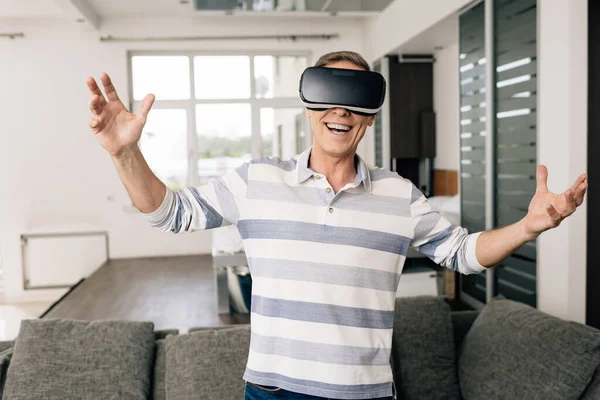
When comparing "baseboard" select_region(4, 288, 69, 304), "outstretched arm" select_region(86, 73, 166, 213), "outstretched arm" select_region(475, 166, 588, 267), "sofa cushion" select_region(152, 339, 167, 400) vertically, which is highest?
"outstretched arm" select_region(86, 73, 166, 213)

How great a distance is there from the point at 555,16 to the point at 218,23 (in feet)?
14.6

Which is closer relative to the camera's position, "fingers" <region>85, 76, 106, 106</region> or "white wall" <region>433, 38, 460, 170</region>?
"fingers" <region>85, 76, 106, 106</region>

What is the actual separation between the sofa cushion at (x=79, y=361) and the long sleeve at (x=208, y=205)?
2.98 ft

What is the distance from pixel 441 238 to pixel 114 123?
719 mm

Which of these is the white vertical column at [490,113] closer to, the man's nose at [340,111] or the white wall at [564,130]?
the white wall at [564,130]

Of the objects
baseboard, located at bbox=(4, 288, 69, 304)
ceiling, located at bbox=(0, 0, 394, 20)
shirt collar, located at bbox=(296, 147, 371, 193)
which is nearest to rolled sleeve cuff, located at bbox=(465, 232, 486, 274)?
shirt collar, located at bbox=(296, 147, 371, 193)

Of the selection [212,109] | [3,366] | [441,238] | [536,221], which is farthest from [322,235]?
[212,109]

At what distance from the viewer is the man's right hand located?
1.12 metres

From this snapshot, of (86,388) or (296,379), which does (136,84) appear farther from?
(296,379)

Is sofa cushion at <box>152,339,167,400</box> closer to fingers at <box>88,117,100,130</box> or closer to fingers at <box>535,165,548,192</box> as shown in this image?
fingers at <box>88,117,100,130</box>

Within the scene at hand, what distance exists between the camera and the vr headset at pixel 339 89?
127cm

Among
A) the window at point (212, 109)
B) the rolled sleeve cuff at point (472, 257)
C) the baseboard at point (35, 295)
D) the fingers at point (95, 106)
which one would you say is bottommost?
the baseboard at point (35, 295)

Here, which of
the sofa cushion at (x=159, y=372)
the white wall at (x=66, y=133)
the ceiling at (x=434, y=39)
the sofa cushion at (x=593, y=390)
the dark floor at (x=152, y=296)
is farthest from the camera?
the white wall at (x=66, y=133)

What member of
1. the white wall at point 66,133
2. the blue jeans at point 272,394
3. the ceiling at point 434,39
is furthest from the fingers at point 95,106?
the white wall at point 66,133
